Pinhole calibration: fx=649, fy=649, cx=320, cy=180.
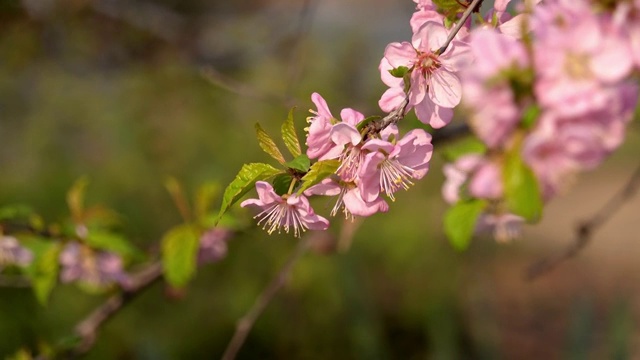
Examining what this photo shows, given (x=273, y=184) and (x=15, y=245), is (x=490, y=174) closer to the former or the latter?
(x=273, y=184)

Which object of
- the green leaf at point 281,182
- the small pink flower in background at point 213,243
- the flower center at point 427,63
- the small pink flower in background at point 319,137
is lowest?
the small pink flower in background at point 213,243

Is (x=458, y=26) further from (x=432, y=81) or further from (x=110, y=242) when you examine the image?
(x=110, y=242)

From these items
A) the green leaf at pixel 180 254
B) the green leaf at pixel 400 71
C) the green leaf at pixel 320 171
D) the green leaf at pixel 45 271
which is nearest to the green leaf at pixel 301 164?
the green leaf at pixel 320 171

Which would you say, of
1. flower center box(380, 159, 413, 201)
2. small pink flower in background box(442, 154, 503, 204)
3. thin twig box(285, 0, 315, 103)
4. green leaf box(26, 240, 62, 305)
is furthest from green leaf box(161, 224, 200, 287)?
small pink flower in background box(442, 154, 503, 204)

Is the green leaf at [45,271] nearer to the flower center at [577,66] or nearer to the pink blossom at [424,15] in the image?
the pink blossom at [424,15]

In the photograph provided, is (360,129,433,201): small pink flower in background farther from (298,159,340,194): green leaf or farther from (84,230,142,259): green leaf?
(84,230,142,259): green leaf

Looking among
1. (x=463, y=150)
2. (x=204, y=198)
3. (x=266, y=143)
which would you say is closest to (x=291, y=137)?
(x=266, y=143)
